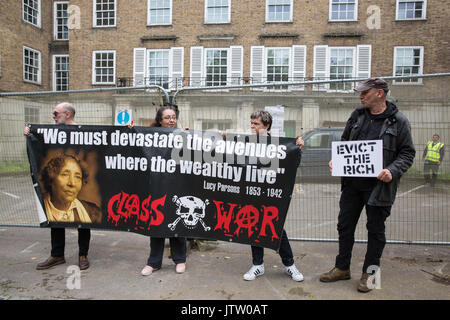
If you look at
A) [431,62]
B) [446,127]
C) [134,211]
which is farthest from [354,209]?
Result: [431,62]

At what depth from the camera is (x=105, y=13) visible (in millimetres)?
19344

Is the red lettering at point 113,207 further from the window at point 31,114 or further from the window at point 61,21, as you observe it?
the window at point 61,21

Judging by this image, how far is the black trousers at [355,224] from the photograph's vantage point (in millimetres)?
3353

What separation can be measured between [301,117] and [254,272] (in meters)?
2.03

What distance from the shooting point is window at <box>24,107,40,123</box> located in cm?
509

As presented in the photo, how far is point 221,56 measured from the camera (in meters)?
18.5

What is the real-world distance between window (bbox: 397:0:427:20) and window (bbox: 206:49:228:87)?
9.07m

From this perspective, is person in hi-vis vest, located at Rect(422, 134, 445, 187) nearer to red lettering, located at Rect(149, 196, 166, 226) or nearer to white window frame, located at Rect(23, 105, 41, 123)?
red lettering, located at Rect(149, 196, 166, 226)

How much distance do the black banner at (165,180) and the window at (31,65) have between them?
1931 centimetres

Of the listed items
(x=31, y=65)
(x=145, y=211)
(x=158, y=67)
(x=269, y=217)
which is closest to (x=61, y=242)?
(x=145, y=211)

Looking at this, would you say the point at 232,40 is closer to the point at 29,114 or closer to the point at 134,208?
the point at 29,114

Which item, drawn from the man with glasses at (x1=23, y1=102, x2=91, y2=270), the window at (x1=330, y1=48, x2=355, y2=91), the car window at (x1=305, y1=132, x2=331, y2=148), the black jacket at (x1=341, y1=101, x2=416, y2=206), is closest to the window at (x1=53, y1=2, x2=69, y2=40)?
the window at (x1=330, y1=48, x2=355, y2=91)

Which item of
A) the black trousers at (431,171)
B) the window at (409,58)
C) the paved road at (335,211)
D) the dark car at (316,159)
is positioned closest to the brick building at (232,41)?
the window at (409,58)
